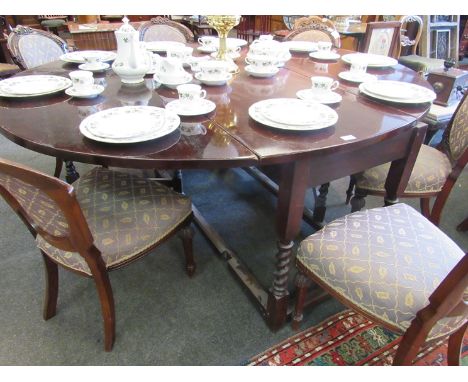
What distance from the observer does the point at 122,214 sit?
1.09m

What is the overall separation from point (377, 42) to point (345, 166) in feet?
5.60

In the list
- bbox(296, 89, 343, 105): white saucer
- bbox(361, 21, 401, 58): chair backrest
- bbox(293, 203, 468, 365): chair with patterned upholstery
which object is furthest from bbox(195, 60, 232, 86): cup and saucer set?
bbox(361, 21, 401, 58): chair backrest

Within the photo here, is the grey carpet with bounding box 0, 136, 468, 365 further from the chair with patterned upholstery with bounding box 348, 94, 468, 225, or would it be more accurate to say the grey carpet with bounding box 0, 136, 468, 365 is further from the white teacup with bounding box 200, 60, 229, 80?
the white teacup with bounding box 200, 60, 229, 80

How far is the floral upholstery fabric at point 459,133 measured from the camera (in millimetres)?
1325

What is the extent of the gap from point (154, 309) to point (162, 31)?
1860 mm

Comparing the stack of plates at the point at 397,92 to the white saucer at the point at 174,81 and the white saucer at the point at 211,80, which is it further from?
the white saucer at the point at 174,81

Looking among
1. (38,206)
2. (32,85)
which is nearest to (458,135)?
(38,206)

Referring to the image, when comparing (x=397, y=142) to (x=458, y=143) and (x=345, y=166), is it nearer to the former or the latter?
(x=345, y=166)

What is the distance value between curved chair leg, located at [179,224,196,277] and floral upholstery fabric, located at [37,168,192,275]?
0.13m

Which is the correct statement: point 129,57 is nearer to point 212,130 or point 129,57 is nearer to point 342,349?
point 212,130

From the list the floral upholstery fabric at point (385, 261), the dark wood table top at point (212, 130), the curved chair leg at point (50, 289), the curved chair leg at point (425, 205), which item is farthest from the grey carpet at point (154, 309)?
the dark wood table top at point (212, 130)

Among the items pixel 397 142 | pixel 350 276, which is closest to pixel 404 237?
pixel 350 276

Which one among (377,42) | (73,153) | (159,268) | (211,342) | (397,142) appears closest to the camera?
(73,153)

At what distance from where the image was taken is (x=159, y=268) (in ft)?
4.98
